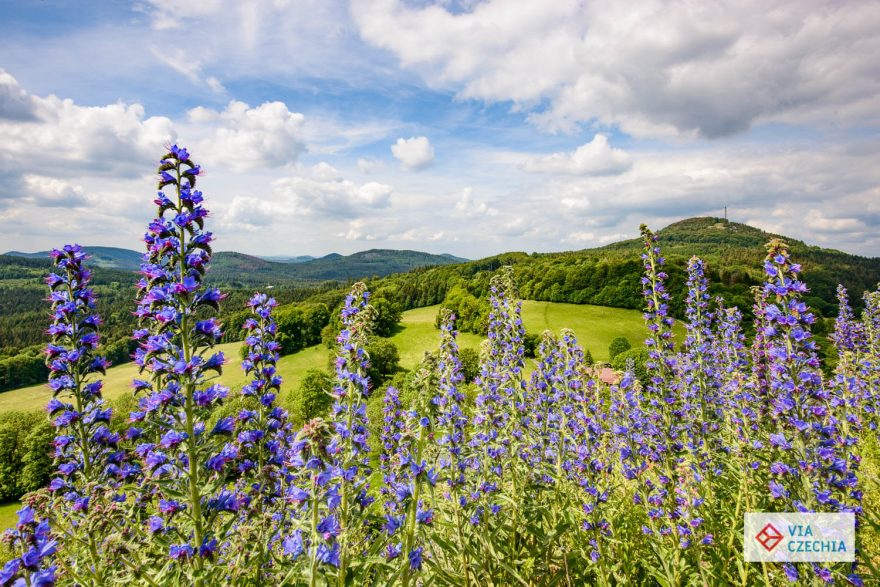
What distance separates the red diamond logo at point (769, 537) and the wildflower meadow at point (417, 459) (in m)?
0.25

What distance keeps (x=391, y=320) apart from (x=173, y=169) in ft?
261

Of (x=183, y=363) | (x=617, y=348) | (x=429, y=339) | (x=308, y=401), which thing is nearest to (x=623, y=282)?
(x=617, y=348)

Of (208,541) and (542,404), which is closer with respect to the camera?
(208,541)

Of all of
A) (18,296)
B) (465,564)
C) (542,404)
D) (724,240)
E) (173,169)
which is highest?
(724,240)

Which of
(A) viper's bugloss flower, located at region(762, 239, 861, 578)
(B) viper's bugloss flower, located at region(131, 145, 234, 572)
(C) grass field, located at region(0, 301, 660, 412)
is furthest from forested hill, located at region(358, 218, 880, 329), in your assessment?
(B) viper's bugloss flower, located at region(131, 145, 234, 572)

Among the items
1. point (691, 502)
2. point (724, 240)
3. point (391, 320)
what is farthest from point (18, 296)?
point (724, 240)

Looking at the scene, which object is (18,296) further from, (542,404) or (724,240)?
(724,240)

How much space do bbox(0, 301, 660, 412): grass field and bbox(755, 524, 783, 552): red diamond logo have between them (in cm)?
5672

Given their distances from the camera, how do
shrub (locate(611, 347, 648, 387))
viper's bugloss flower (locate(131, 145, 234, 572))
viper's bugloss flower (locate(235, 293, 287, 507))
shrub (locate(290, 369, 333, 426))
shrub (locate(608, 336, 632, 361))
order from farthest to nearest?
shrub (locate(608, 336, 632, 361)) → shrub (locate(611, 347, 648, 387)) → shrub (locate(290, 369, 333, 426)) → viper's bugloss flower (locate(235, 293, 287, 507)) → viper's bugloss flower (locate(131, 145, 234, 572))

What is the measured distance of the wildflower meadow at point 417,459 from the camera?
3473mm

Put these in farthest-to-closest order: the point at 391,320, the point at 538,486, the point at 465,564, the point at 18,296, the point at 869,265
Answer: the point at 18,296
the point at 869,265
the point at 391,320
the point at 538,486
the point at 465,564

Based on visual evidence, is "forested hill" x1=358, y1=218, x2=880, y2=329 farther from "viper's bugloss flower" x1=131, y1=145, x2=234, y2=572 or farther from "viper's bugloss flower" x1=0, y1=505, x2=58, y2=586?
"viper's bugloss flower" x1=0, y1=505, x2=58, y2=586

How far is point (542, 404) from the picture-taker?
788cm

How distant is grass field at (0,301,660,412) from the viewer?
66125 mm
